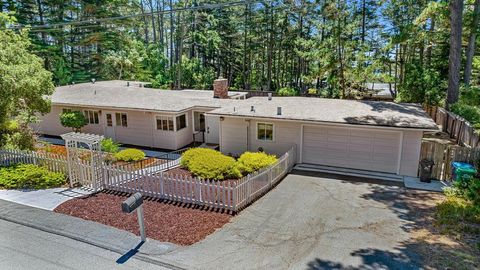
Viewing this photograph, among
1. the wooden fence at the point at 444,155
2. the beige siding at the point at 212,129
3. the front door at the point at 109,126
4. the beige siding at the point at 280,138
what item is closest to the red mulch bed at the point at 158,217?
the beige siding at the point at 280,138

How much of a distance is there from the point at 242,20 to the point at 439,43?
21536 millimetres

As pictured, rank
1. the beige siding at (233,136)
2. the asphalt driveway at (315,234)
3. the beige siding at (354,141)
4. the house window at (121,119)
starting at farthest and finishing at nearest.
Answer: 1. the house window at (121,119)
2. the beige siding at (233,136)
3. the beige siding at (354,141)
4. the asphalt driveway at (315,234)

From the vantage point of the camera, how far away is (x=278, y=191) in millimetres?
11734

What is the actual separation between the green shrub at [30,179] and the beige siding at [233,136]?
7.29 meters

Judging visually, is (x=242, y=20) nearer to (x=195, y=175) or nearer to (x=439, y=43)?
(x=439, y=43)

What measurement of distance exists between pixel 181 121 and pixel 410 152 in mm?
11345

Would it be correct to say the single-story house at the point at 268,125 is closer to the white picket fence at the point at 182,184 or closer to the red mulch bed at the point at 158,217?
the white picket fence at the point at 182,184

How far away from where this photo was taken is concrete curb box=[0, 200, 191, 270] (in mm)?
7637

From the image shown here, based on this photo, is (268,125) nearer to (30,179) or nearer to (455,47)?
(30,179)

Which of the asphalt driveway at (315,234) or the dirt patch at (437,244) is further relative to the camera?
the asphalt driveway at (315,234)

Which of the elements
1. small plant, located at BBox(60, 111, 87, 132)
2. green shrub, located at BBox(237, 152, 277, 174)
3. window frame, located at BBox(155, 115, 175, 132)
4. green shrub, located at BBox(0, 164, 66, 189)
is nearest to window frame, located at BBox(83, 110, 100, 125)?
small plant, located at BBox(60, 111, 87, 132)

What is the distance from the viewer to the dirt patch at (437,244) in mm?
7129

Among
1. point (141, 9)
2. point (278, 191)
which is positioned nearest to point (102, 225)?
point (278, 191)

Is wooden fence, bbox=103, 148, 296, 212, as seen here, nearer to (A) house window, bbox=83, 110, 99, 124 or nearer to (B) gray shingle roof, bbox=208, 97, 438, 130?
(B) gray shingle roof, bbox=208, 97, 438, 130
